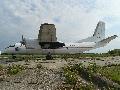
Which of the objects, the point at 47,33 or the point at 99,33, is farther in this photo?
the point at 99,33

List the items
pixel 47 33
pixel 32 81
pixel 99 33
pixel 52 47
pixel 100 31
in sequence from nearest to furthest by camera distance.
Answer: pixel 32 81
pixel 47 33
pixel 52 47
pixel 99 33
pixel 100 31

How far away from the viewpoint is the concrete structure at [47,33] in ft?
128

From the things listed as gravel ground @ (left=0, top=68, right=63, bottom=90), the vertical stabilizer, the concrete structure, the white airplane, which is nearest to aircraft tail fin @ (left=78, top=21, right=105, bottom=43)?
the vertical stabilizer

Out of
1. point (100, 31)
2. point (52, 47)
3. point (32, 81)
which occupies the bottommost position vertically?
point (32, 81)

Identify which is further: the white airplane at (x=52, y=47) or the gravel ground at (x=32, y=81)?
the white airplane at (x=52, y=47)

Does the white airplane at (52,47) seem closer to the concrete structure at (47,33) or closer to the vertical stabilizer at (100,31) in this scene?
the concrete structure at (47,33)

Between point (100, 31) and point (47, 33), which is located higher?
point (100, 31)

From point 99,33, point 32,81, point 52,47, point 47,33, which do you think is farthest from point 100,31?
point 32,81

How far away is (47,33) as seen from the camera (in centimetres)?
4053

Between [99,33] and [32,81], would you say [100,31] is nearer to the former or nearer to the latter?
[99,33]

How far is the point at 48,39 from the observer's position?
41719mm

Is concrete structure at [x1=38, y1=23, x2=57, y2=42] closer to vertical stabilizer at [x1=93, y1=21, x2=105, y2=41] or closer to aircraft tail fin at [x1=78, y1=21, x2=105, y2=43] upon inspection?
aircraft tail fin at [x1=78, y1=21, x2=105, y2=43]

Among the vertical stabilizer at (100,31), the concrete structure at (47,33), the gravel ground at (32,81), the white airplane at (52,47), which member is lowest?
the gravel ground at (32,81)

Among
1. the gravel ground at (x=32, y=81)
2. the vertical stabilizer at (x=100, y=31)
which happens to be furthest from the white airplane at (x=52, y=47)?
the gravel ground at (x=32, y=81)
